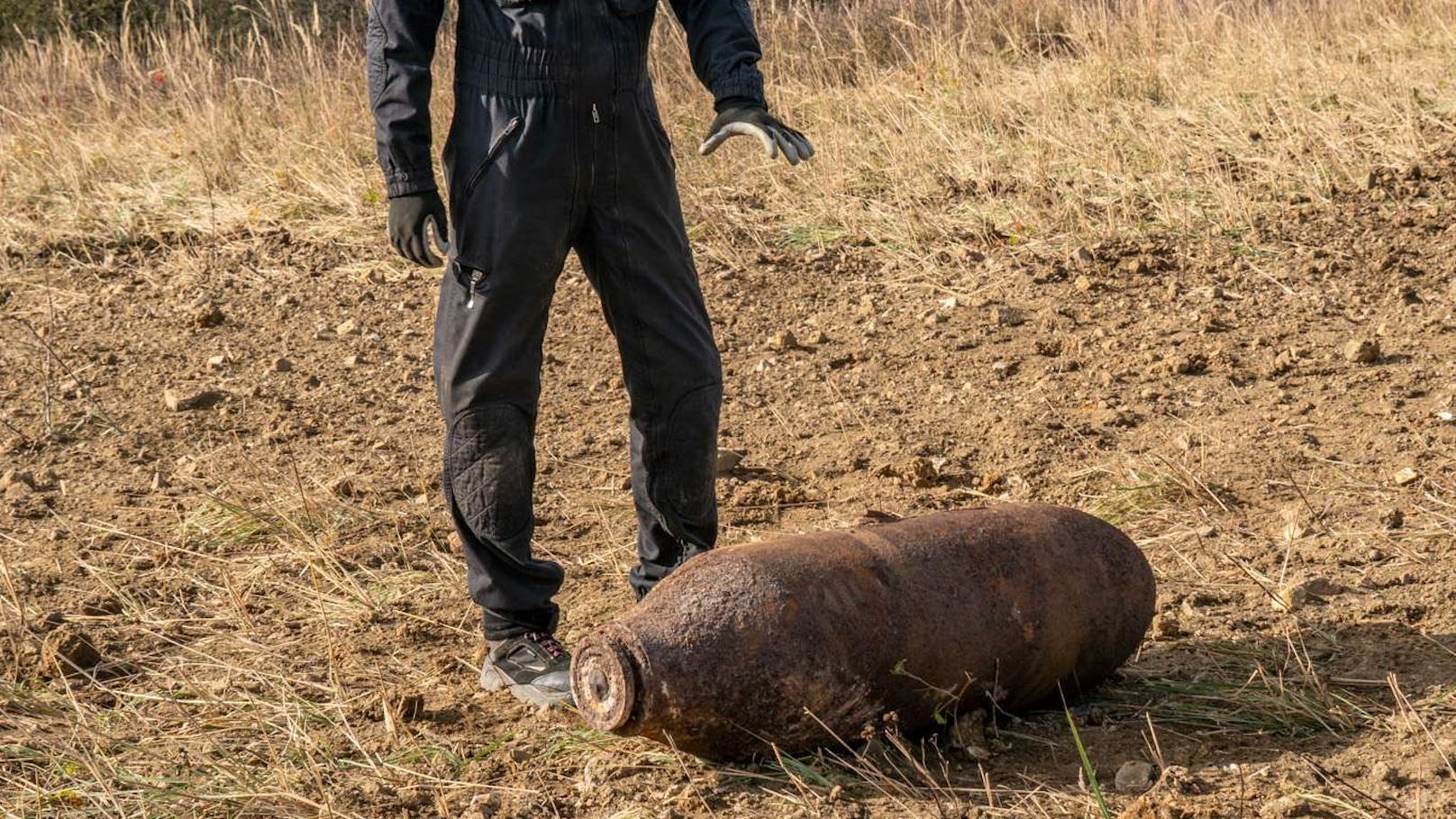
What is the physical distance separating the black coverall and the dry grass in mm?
550

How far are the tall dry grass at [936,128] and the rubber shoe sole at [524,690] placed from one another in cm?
331

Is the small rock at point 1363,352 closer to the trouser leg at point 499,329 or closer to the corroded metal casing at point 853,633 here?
the corroded metal casing at point 853,633

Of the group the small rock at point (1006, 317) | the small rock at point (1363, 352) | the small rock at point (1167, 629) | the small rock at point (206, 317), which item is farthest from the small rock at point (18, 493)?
the small rock at point (1363, 352)

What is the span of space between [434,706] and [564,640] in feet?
1.27

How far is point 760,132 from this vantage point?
298cm

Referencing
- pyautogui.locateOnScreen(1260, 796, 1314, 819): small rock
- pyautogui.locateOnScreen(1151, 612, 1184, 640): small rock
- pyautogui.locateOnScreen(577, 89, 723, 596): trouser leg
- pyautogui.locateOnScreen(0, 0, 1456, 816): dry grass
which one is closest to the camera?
pyautogui.locateOnScreen(1260, 796, 1314, 819): small rock

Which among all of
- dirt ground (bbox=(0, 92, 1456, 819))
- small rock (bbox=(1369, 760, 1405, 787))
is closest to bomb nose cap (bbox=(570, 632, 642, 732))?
dirt ground (bbox=(0, 92, 1456, 819))

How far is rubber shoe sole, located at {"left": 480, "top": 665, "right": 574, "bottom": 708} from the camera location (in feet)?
10.2

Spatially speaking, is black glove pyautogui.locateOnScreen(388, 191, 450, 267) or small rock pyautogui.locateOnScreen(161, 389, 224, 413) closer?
black glove pyautogui.locateOnScreen(388, 191, 450, 267)

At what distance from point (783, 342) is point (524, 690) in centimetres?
261

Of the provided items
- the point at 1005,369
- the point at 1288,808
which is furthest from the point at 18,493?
the point at 1288,808

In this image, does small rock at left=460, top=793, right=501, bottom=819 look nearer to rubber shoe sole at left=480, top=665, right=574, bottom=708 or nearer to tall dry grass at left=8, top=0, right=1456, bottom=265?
rubber shoe sole at left=480, top=665, right=574, bottom=708

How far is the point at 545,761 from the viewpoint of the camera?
9.52ft

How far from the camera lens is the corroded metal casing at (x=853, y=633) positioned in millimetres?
2539
